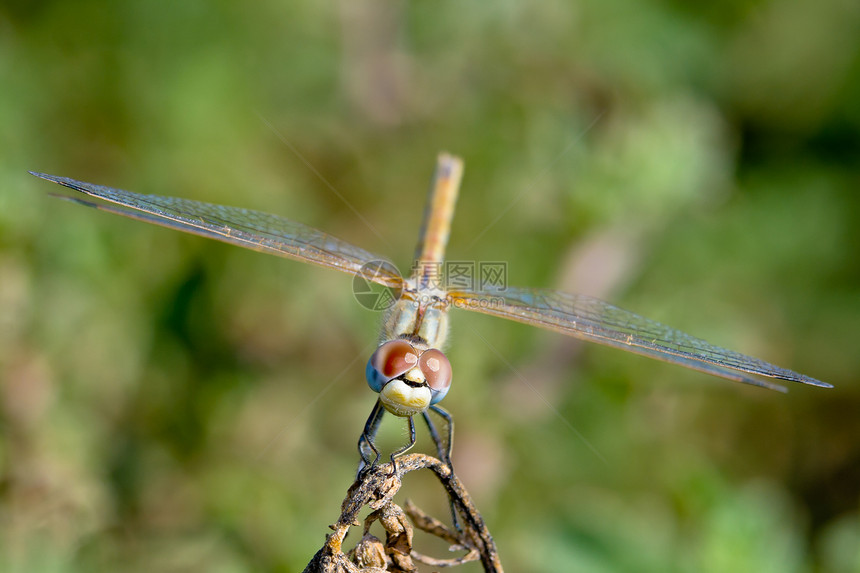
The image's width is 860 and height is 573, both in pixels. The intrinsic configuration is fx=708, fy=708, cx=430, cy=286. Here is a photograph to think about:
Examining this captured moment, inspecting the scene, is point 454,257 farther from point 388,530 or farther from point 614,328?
point 388,530

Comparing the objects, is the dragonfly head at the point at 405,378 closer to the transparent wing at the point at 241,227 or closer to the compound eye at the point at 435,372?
the compound eye at the point at 435,372

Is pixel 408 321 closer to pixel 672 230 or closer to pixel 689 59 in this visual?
pixel 672 230

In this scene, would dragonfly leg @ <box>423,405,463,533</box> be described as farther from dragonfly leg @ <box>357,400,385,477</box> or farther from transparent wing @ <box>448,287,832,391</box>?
transparent wing @ <box>448,287,832,391</box>

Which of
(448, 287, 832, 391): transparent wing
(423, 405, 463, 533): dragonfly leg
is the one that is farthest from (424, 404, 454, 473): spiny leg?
(448, 287, 832, 391): transparent wing

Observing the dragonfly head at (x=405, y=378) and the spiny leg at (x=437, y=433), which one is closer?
the dragonfly head at (x=405, y=378)

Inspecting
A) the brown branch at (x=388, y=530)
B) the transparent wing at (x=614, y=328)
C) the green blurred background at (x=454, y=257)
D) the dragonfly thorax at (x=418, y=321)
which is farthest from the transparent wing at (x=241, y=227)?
the brown branch at (x=388, y=530)

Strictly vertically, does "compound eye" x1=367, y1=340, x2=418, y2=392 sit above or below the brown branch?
above

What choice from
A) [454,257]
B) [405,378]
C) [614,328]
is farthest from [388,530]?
[454,257]
